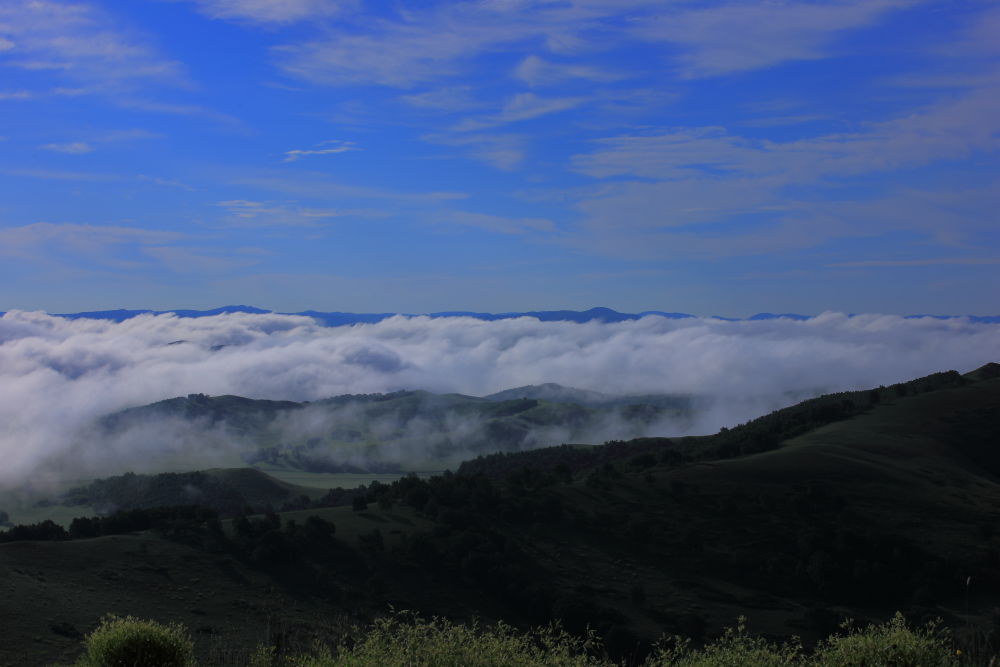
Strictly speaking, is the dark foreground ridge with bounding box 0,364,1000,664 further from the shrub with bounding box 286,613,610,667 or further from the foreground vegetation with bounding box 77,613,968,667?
the shrub with bounding box 286,613,610,667

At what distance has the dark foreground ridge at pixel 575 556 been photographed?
44.5m

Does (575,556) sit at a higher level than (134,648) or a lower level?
lower

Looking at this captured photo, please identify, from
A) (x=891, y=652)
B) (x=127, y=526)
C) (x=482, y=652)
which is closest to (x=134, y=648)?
(x=482, y=652)

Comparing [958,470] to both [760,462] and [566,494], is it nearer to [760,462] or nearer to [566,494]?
[760,462]

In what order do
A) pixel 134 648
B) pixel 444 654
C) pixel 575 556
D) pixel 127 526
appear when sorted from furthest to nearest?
pixel 575 556 < pixel 127 526 < pixel 134 648 < pixel 444 654

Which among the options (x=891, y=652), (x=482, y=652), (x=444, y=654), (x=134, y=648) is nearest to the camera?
(x=891, y=652)

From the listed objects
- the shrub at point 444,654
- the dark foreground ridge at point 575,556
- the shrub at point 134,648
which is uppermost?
the shrub at point 134,648

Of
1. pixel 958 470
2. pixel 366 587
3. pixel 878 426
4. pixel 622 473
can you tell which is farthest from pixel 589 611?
pixel 878 426

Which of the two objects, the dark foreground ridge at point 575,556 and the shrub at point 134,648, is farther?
the dark foreground ridge at point 575,556

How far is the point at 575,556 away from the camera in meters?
64.2

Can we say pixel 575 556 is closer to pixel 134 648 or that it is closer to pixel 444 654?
pixel 444 654

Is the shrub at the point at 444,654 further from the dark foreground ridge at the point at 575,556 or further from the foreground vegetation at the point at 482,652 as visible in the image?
the dark foreground ridge at the point at 575,556

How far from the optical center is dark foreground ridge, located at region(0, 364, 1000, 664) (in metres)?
44.5

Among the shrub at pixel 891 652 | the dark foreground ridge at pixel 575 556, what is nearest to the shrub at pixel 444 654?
the shrub at pixel 891 652
